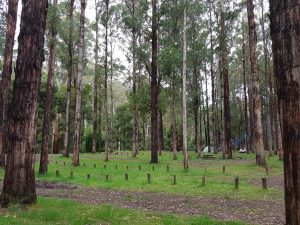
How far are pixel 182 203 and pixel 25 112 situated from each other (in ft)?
20.2

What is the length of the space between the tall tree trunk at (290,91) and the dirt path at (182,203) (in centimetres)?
535

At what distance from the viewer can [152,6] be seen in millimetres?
30953

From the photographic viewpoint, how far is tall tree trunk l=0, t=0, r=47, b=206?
9648 mm

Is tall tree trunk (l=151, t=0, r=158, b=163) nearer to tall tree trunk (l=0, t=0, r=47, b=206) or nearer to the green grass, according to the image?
the green grass

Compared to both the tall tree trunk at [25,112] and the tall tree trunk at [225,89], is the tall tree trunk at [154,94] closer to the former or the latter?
the tall tree trunk at [225,89]

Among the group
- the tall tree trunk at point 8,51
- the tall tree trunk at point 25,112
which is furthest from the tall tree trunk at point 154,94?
the tall tree trunk at point 25,112

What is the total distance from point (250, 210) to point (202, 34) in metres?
36.7

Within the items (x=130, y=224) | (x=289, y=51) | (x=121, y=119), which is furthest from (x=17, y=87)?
(x=121, y=119)

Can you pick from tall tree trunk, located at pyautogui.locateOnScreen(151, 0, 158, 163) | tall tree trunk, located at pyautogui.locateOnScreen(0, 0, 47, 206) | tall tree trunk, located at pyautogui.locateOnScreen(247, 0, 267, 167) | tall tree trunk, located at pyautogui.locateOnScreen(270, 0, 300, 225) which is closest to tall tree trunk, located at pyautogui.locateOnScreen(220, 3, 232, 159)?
tall tree trunk, located at pyautogui.locateOnScreen(151, 0, 158, 163)

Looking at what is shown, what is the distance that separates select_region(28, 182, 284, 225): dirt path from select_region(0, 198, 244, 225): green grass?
3.68 ft

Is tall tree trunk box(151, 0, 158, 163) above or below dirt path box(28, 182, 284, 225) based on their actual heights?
above

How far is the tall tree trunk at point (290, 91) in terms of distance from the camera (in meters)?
4.29

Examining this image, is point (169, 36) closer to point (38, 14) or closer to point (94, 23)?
point (94, 23)

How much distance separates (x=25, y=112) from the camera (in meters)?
9.77
